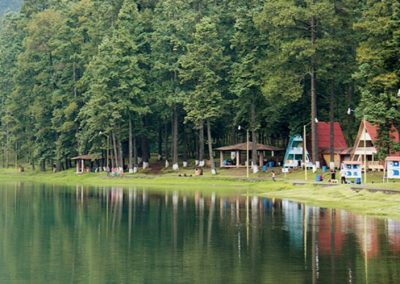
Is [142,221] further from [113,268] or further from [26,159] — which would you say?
[26,159]

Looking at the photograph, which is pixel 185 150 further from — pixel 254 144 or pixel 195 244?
pixel 195 244

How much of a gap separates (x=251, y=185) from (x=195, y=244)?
150 feet

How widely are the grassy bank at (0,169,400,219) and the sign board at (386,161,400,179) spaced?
198 cm

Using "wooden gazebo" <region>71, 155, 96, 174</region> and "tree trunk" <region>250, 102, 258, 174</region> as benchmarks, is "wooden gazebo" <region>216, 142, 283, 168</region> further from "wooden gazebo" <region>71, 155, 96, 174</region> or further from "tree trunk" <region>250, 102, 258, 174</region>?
"wooden gazebo" <region>71, 155, 96, 174</region>

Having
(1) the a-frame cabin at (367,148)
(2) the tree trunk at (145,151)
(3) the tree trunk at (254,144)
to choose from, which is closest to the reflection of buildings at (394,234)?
(1) the a-frame cabin at (367,148)

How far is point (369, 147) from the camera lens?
8881 cm

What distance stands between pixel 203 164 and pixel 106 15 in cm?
2501

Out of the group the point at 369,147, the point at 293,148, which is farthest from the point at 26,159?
the point at 369,147

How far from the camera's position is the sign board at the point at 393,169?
238 feet

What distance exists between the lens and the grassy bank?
57969mm

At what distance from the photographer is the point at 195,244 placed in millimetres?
40281

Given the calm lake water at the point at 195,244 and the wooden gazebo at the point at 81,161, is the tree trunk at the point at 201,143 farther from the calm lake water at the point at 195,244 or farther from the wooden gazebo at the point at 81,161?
the calm lake water at the point at 195,244

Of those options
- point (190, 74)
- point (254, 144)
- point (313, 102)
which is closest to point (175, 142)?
point (190, 74)

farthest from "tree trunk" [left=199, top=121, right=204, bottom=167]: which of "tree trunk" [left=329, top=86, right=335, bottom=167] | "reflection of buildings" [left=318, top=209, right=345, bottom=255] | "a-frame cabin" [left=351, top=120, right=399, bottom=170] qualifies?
"reflection of buildings" [left=318, top=209, right=345, bottom=255]
